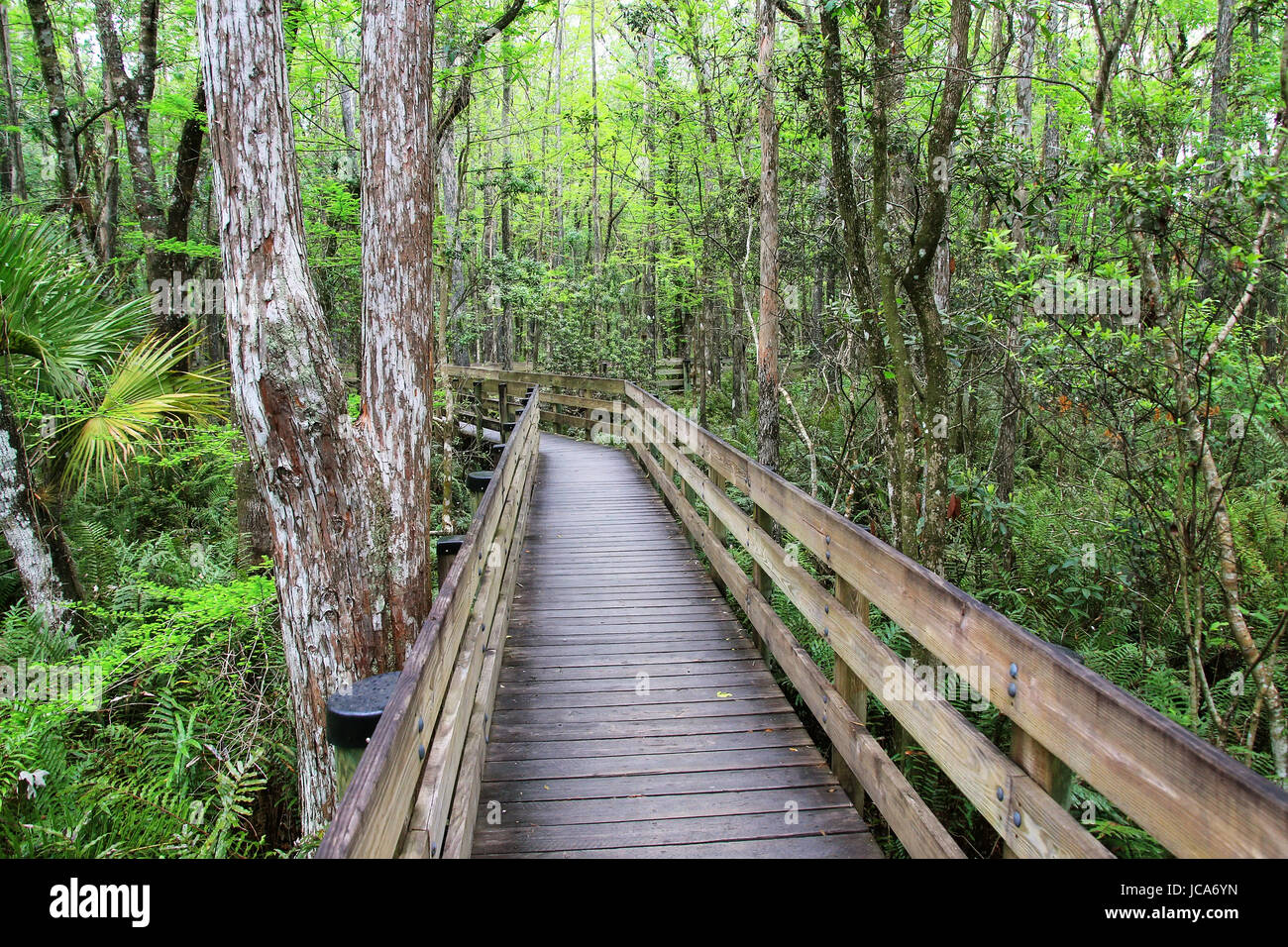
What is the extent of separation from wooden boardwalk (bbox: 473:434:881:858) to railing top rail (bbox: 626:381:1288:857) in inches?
41.7

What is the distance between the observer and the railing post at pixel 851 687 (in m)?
3.35

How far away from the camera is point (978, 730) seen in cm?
300

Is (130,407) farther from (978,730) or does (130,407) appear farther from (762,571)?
(978,730)

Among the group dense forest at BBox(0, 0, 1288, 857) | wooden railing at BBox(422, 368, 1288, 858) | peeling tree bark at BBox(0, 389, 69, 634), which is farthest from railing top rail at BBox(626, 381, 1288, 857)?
peeling tree bark at BBox(0, 389, 69, 634)

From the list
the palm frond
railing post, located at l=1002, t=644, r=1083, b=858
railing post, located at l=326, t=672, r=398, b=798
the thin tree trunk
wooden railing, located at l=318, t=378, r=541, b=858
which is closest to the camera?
wooden railing, located at l=318, t=378, r=541, b=858

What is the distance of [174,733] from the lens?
203 inches

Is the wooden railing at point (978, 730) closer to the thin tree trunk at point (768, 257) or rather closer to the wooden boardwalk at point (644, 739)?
the wooden boardwalk at point (644, 739)

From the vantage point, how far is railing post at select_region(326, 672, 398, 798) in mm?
2557

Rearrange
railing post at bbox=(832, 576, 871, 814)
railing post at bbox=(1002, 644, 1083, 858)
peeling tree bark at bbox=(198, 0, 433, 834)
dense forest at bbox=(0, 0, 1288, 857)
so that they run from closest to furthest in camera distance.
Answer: railing post at bbox=(1002, 644, 1083, 858), railing post at bbox=(832, 576, 871, 814), peeling tree bark at bbox=(198, 0, 433, 834), dense forest at bbox=(0, 0, 1288, 857)

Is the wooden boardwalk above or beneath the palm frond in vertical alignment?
beneath

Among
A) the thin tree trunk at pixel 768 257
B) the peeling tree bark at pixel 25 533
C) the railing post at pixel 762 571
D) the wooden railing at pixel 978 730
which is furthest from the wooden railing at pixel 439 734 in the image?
the thin tree trunk at pixel 768 257

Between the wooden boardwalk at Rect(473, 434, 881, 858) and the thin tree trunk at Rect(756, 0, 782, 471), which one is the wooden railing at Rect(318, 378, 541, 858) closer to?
the wooden boardwalk at Rect(473, 434, 881, 858)
